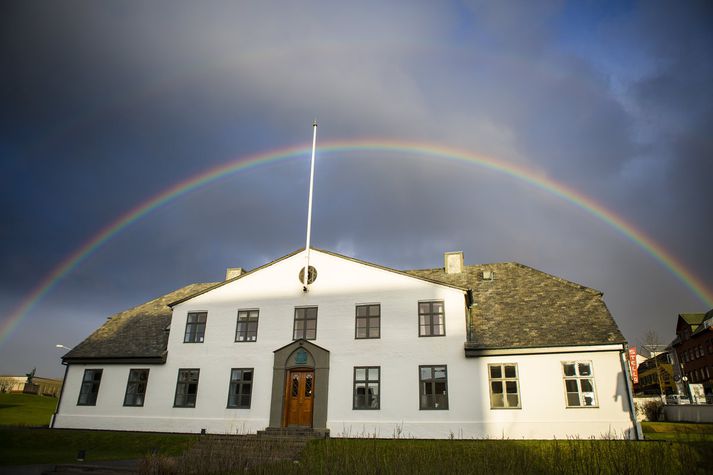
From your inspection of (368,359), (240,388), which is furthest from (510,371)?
(240,388)

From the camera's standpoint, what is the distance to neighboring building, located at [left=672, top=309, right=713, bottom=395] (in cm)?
6119

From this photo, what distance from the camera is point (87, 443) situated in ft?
74.4

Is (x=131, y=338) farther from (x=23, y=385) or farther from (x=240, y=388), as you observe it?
(x=23, y=385)

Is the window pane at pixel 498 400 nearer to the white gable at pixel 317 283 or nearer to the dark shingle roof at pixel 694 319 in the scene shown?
the white gable at pixel 317 283

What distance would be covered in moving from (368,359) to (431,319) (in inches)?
140

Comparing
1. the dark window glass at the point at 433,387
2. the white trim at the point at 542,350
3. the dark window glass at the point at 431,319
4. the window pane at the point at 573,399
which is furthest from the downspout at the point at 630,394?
the dark window glass at the point at 431,319

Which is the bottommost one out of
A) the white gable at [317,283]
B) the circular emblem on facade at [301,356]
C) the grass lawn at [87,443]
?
the grass lawn at [87,443]

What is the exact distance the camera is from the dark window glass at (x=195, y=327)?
88.8ft

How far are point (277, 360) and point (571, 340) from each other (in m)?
13.7

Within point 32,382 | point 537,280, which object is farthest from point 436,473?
point 32,382

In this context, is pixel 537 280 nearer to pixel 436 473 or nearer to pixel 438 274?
pixel 438 274

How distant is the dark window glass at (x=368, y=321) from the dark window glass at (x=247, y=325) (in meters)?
5.59

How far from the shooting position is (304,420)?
2381 cm

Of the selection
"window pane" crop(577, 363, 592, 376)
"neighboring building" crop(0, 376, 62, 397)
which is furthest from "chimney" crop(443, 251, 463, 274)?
"neighboring building" crop(0, 376, 62, 397)
